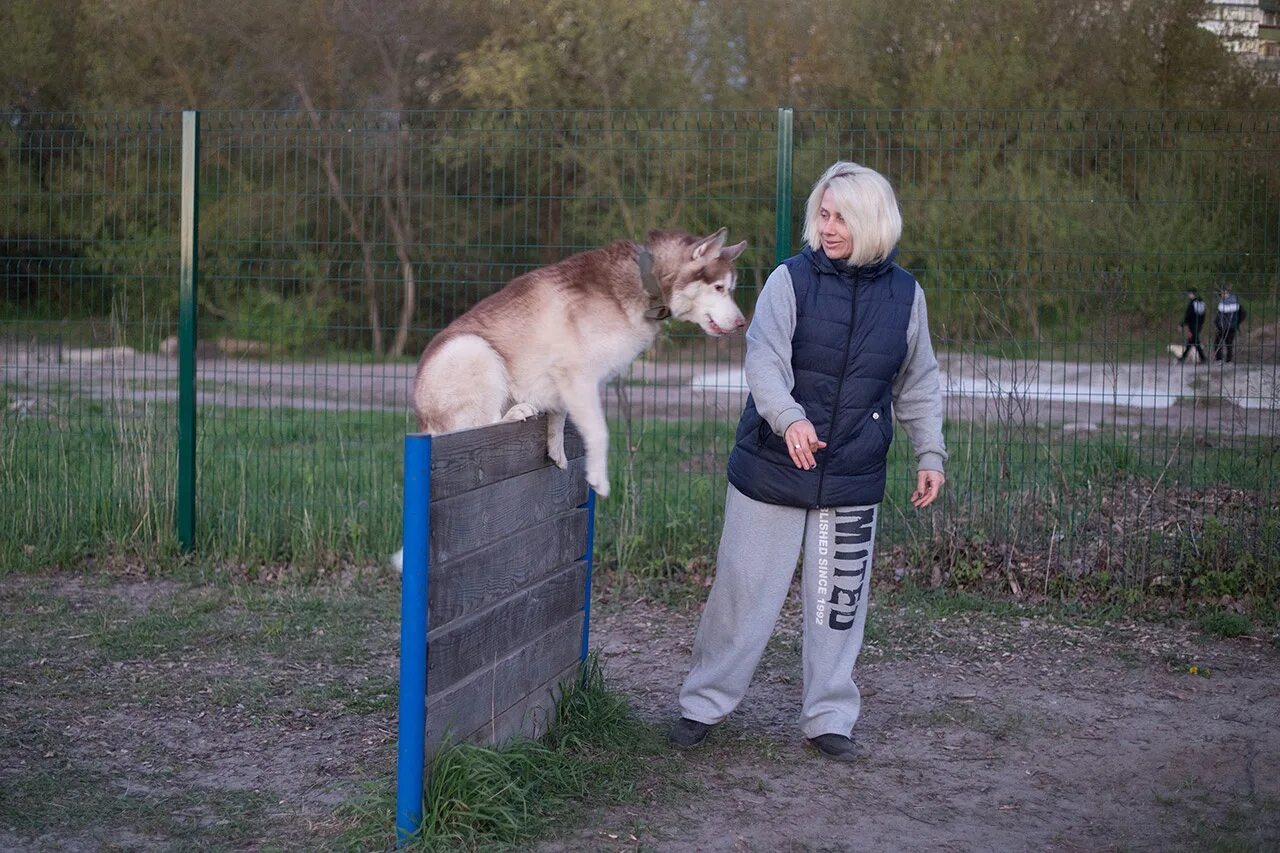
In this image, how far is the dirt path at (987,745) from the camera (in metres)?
3.93

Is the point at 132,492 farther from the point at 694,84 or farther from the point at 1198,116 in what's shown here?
the point at 694,84

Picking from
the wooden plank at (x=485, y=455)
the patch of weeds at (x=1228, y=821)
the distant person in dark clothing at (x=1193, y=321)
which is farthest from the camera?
the distant person in dark clothing at (x=1193, y=321)

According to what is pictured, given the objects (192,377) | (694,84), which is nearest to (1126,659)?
(192,377)

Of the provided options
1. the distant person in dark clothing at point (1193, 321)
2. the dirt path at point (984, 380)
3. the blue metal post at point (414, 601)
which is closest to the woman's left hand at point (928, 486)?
the blue metal post at point (414, 601)

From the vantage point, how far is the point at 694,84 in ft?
62.0

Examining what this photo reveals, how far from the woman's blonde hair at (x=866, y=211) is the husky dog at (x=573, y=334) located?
18.5 inches

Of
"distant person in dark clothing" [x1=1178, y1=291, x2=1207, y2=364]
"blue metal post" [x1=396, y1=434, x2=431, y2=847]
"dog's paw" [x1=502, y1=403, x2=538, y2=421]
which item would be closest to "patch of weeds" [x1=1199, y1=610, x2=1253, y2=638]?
"distant person in dark clothing" [x1=1178, y1=291, x2=1207, y2=364]

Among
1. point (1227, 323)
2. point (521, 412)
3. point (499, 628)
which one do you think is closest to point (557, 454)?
point (521, 412)

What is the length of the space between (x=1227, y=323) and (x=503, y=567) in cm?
513

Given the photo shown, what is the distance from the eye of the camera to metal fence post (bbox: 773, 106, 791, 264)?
688 cm

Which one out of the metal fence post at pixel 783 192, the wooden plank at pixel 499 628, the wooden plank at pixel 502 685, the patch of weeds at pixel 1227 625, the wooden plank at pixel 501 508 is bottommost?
the patch of weeds at pixel 1227 625

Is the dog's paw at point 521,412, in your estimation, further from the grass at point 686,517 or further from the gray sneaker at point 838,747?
the grass at point 686,517

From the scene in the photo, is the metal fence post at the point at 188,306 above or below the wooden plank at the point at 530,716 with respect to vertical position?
above

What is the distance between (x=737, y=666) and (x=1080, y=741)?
156 cm
